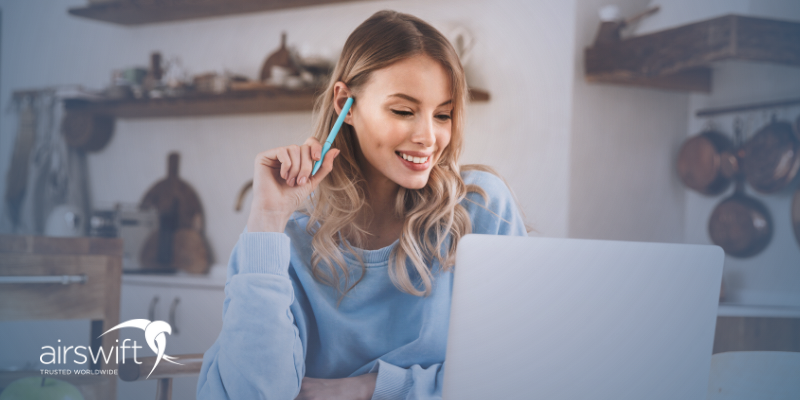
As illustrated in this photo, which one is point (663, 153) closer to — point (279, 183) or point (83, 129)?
point (279, 183)

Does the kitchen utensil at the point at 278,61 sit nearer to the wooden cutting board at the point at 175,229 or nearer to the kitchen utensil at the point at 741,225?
the wooden cutting board at the point at 175,229

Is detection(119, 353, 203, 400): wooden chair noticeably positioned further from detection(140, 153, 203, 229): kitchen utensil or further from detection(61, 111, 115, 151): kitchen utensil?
detection(61, 111, 115, 151): kitchen utensil

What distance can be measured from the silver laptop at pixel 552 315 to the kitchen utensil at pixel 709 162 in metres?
1.62

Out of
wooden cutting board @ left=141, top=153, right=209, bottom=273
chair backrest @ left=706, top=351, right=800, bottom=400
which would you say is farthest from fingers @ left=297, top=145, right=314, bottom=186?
wooden cutting board @ left=141, top=153, right=209, bottom=273

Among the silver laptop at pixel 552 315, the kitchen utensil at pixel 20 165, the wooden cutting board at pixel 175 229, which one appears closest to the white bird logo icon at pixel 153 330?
the wooden cutting board at pixel 175 229

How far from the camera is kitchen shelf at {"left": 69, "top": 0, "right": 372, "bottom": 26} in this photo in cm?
241

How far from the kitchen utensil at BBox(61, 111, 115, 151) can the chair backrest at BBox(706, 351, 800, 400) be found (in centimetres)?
275

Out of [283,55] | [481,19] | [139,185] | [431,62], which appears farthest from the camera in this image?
[139,185]

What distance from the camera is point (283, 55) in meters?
2.41

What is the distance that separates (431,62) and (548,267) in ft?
1.62

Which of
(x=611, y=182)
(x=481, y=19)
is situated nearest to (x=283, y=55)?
(x=481, y=19)

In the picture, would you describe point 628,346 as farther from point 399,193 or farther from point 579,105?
point 579,105

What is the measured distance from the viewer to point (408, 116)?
95 cm

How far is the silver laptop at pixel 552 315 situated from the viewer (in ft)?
1.86
